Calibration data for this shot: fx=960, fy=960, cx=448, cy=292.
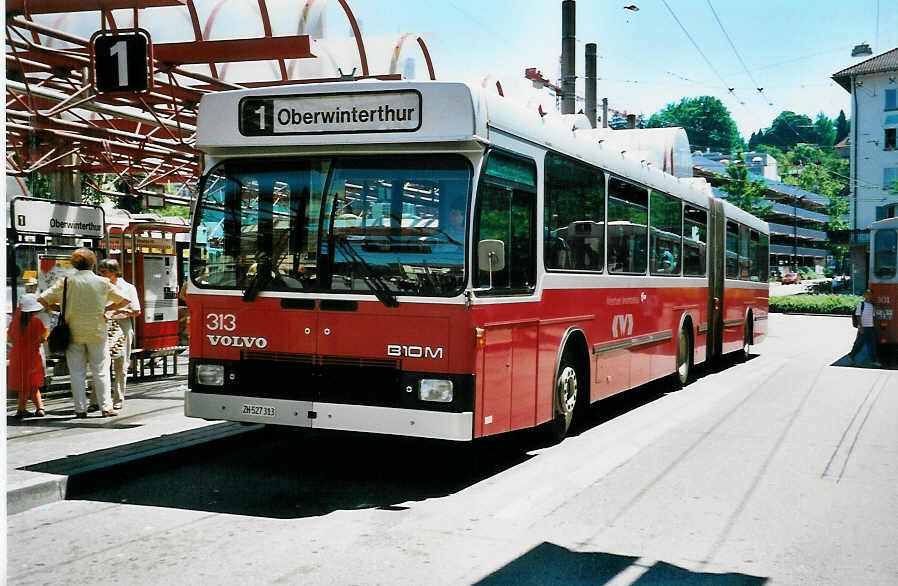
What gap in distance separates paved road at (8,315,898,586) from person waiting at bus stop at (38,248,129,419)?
1968 millimetres

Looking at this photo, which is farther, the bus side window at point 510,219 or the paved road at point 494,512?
the bus side window at point 510,219

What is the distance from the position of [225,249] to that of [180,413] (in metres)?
3.41

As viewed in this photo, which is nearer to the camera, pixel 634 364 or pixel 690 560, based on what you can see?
pixel 690 560

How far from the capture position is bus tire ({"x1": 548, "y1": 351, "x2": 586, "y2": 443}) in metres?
9.02

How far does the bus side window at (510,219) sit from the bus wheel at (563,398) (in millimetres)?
1226

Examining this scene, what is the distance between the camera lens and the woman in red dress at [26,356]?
10.1 metres

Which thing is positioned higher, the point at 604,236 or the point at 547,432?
the point at 604,236

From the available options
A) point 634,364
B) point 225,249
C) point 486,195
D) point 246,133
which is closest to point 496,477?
point 486,195

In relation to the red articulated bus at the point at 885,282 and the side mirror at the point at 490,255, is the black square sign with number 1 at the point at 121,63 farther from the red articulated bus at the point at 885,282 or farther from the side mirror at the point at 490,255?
the red articulated bus at the point at 885,282

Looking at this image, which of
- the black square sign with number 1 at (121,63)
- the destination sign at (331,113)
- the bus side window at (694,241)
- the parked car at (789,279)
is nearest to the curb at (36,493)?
the destination sign at (331,113)

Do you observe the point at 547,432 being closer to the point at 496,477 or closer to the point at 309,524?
the point at 496,477

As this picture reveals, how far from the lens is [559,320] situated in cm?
896

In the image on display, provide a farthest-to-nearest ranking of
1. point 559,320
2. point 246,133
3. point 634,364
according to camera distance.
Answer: point 634,364
point 559,320
point 246,133

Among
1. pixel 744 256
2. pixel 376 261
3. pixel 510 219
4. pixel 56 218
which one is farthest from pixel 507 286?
pixel 744 256
